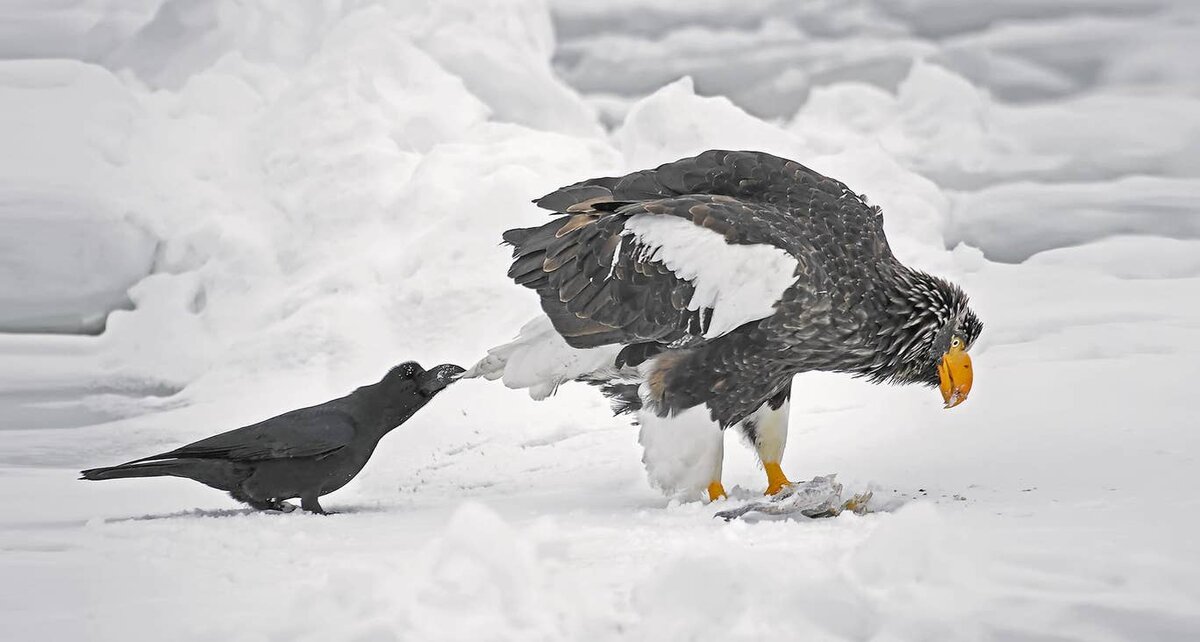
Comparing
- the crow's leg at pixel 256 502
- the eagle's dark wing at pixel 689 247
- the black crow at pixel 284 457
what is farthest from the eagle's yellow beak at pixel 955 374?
the crow's leg at pixel 256 502

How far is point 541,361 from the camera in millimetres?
5023

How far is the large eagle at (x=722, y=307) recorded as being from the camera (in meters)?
4.56

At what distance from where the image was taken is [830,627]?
11.0ft

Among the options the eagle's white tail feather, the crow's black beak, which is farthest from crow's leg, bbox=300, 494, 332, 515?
the eagle's white tail feather

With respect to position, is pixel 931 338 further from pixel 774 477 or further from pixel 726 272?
pixel 726 272

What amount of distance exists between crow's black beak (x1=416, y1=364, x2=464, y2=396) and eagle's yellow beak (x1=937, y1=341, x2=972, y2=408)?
74.7 inches

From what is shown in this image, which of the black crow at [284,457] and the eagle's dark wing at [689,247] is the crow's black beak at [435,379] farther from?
the eagle's dark wing at [689,247]

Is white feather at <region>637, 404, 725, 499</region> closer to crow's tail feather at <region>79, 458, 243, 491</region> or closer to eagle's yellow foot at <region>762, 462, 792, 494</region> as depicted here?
eagle's yellow foot at <region>762, 462, 792, 494</region>

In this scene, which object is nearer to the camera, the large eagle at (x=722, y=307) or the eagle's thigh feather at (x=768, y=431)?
the large eagle at (x=722, y=307)

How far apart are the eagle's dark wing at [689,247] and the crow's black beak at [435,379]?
0.47m

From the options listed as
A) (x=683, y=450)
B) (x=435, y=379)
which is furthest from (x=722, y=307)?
(x=435, y=379)

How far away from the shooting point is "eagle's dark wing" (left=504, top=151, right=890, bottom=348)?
14.9 feet

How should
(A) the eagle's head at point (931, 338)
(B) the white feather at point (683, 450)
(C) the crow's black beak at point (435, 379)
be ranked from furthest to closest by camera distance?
(C) the crow's black beak at point (435, 379), (A) the eagle's head at point (931, 338), (B) the white feather at point (683, 450)

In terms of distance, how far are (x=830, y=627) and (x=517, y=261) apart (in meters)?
2.23
